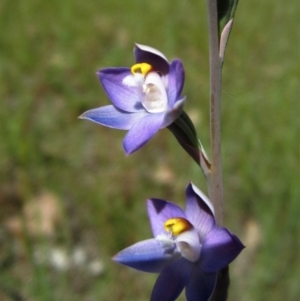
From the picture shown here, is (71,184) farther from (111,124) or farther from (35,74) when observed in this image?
(111,124)

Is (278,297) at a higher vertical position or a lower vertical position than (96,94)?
lower

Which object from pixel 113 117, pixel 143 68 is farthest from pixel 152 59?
pixel 113 117

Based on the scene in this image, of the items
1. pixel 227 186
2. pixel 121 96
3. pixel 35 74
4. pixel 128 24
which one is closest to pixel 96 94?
pixel 35 74

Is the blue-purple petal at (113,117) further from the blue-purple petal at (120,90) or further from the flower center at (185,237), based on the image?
the flower center at (185,237)

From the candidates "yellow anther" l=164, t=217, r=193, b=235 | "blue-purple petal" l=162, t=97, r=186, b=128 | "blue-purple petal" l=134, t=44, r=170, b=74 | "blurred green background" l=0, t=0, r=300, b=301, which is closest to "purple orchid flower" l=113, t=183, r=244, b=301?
"yellow anther" l=164, t=217, r=193, b=235

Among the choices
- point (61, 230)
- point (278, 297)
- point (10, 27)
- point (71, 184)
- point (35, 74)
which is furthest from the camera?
point (10, 27)

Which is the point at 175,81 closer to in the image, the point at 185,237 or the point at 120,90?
the point at 120,90

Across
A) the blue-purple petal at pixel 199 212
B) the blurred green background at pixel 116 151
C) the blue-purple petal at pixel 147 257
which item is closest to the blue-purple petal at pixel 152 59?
the blue-purple petal at pixel 199 212
